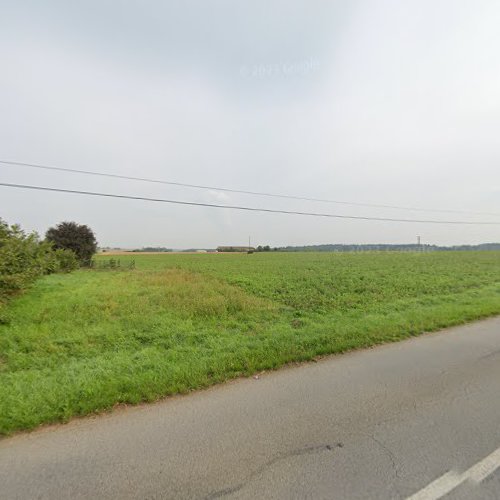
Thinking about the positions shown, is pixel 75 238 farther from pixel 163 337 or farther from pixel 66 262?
pixel 163 337

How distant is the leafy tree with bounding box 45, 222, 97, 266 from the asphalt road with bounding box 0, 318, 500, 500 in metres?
34.5

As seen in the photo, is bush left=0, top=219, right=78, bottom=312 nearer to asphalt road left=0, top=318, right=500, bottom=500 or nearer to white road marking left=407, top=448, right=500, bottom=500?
asphalt road left=0, top=318, right=500, bottom=500

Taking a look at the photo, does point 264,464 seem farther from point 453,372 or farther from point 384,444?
point 453,372

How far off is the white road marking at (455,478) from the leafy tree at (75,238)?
1439 inches

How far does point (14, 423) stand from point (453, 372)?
18.4ft

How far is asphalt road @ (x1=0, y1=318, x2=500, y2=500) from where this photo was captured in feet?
7.26

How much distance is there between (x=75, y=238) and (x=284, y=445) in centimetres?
3690

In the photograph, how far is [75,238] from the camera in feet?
109

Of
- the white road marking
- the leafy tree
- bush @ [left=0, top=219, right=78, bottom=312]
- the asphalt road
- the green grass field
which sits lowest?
the white road marking

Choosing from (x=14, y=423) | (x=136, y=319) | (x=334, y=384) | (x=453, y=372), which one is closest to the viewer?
(x=14, y=423)

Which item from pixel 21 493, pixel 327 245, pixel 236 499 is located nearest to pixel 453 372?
pixel 236 499

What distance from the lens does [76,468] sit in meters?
2.41

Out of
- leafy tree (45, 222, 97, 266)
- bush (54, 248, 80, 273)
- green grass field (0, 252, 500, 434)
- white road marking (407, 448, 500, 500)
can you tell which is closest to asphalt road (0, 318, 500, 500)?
white road marking (407, 448, 500, 500)

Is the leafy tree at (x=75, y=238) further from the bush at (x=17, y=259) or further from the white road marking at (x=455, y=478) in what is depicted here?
the white road marking at (x=455, y=478)
